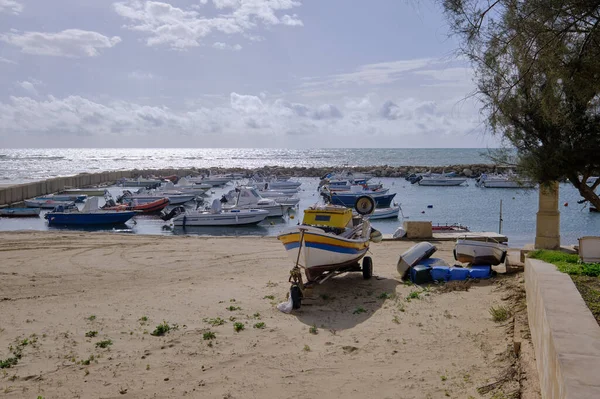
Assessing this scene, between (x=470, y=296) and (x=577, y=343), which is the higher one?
(x=577, y=343)

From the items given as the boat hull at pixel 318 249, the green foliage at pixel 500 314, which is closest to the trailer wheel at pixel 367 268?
the boat hull at pixel 318 249

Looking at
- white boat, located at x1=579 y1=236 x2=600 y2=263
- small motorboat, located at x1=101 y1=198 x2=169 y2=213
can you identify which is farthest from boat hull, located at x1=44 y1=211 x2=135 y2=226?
white boat, located at x1=579 y1=236 x2=600 y2=263

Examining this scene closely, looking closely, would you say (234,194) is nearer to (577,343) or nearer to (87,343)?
(87,343)

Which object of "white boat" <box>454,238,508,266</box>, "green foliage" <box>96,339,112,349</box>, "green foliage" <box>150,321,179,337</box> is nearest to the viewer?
"green foliage" <box>96,339,112,349</box>

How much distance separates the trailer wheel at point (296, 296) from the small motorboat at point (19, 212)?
30947 mm

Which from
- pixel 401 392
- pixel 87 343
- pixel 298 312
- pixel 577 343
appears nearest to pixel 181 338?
pixel 87 343

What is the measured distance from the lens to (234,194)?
124 feet

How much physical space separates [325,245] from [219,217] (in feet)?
69.0

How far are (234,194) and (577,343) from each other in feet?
111

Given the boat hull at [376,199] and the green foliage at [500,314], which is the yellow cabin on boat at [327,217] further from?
the boat hull at [376,199]

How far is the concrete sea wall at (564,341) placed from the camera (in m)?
3.84

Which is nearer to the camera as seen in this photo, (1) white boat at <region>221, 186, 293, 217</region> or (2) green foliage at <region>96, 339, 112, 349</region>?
(2) green foliage at <region>96, 339, 112, 349</region>

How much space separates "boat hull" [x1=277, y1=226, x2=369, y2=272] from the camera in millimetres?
11312

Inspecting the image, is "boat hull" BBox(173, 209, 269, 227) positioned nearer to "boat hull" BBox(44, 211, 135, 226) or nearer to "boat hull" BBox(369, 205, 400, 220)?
"boat hull" BBox(44, 211, 135, 226)
